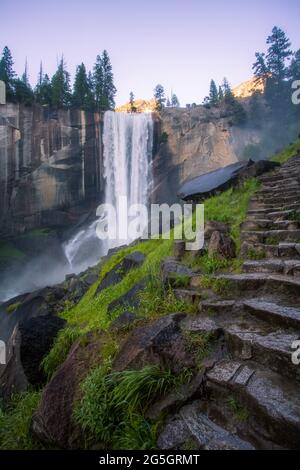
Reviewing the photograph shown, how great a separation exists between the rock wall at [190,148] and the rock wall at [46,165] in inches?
254

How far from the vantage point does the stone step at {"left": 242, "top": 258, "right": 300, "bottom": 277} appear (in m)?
3.53

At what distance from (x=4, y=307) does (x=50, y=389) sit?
12931 millimetres

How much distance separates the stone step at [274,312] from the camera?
2.68 metres

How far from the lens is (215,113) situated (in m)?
29.4

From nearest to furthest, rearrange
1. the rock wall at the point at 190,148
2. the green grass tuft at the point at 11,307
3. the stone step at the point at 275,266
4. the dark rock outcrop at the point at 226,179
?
the stone step at the point at 275,266
the dark rock outcrop at the point at 226,179
the green grass tuft at the point at 11,307
the rock wall at the point at 190,148

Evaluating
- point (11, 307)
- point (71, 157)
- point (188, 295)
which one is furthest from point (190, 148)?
point (188, 295)

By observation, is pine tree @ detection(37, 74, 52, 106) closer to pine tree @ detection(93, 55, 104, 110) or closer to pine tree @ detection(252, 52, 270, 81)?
pine tree @ detection(93, 55, 104, 110)

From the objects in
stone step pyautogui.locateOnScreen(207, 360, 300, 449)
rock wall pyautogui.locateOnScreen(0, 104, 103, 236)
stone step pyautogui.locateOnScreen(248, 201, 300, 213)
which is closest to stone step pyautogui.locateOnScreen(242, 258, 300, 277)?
stone step pyautogui.locateOnScreen(207, 360, 300, 449)

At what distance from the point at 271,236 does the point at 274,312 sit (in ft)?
7.93

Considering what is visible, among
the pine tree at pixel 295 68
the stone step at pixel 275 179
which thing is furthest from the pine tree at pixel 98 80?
the stone step at pixel 275 179

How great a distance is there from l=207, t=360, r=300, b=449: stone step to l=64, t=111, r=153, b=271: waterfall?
81.2 feet

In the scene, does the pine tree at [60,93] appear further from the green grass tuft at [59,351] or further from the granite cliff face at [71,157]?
the green grass tuft at [59,351]

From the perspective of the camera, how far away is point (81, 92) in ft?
95.8
